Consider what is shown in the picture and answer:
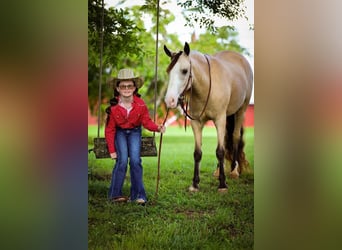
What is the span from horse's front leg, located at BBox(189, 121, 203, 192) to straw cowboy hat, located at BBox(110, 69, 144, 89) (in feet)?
1.15

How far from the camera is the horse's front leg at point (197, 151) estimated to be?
2557 millimetres

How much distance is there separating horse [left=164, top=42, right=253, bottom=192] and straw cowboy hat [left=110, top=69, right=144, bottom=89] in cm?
23

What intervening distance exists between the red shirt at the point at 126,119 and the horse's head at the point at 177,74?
13 centimetres

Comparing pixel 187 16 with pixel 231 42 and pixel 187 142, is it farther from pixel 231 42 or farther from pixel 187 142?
pixel 187 142

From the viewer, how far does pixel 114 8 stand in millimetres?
2514

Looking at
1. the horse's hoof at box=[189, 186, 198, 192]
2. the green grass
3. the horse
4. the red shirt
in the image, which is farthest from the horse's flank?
the horse's hoof at box=[189, 186, 198, 192]

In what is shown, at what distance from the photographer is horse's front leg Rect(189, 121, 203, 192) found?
256 cm

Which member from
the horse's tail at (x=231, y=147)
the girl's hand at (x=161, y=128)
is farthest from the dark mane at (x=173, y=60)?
the horse's tail at (x=231, y=147)

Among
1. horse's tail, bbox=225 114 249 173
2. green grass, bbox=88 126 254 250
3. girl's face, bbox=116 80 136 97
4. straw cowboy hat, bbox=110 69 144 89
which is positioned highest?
straw cowboy hat, bbox=110 69 144 89

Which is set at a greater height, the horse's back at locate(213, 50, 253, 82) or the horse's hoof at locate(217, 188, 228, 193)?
the horse's back at locate(213, 50, 253, 82)

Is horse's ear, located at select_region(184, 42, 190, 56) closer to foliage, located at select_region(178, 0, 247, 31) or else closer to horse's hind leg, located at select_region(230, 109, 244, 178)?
foliage, located at select_region(178, 0, 247, 31)

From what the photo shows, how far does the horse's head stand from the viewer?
250 centimetres

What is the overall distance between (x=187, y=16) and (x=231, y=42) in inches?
10.5
